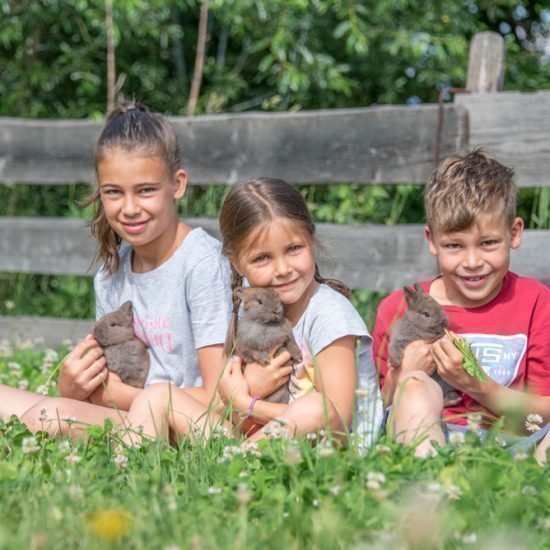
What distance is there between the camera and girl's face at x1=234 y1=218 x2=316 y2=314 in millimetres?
3361

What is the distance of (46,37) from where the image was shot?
9.24 meters

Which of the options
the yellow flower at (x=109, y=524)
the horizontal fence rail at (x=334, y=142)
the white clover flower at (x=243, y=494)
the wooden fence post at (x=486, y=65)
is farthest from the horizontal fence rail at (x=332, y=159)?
the yellow flower at (x=109, y=524)

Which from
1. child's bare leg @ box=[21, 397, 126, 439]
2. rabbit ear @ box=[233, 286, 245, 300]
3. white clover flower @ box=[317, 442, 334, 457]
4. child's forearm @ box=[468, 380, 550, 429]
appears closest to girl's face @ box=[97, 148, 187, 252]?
rabbit ear @ box=[233, 286, 245, 300]

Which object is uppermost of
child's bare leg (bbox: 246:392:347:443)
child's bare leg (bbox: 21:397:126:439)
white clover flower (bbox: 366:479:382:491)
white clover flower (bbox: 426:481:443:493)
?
white clover flower (bbox: 426:481:443:493)

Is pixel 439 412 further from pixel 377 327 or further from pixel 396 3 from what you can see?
pixel 396 3

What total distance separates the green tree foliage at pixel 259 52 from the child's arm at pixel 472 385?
4638 millimetres

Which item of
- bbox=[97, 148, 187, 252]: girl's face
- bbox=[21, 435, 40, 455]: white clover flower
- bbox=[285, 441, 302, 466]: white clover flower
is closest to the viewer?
bbox=[285, 441, 302, 466]: white clover flower

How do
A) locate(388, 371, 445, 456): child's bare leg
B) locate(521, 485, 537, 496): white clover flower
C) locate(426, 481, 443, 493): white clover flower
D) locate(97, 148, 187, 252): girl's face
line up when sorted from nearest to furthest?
locate(426, 481, 443, 493): white clover flower → locate(521, 485, 537, 496): white clover flower → locate(388, 371, 445, 456): child's bare leg → locate(97, 148, 187, 252): girl's face

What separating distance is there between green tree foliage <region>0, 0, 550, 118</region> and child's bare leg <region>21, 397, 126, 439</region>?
4439mm

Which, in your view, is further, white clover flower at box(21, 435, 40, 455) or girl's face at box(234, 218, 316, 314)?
girl's face at box(234, 218, 316, 314)

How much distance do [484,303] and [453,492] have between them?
1402mm

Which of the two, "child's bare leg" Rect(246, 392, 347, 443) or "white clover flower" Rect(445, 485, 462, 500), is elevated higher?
"white clover flower" Rect(445, 485, 462, 500)

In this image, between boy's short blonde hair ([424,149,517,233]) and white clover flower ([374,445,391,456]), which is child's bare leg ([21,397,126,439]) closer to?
white clover flower ([374,445,391,456])

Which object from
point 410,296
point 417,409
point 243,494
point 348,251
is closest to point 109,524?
point 243,494
